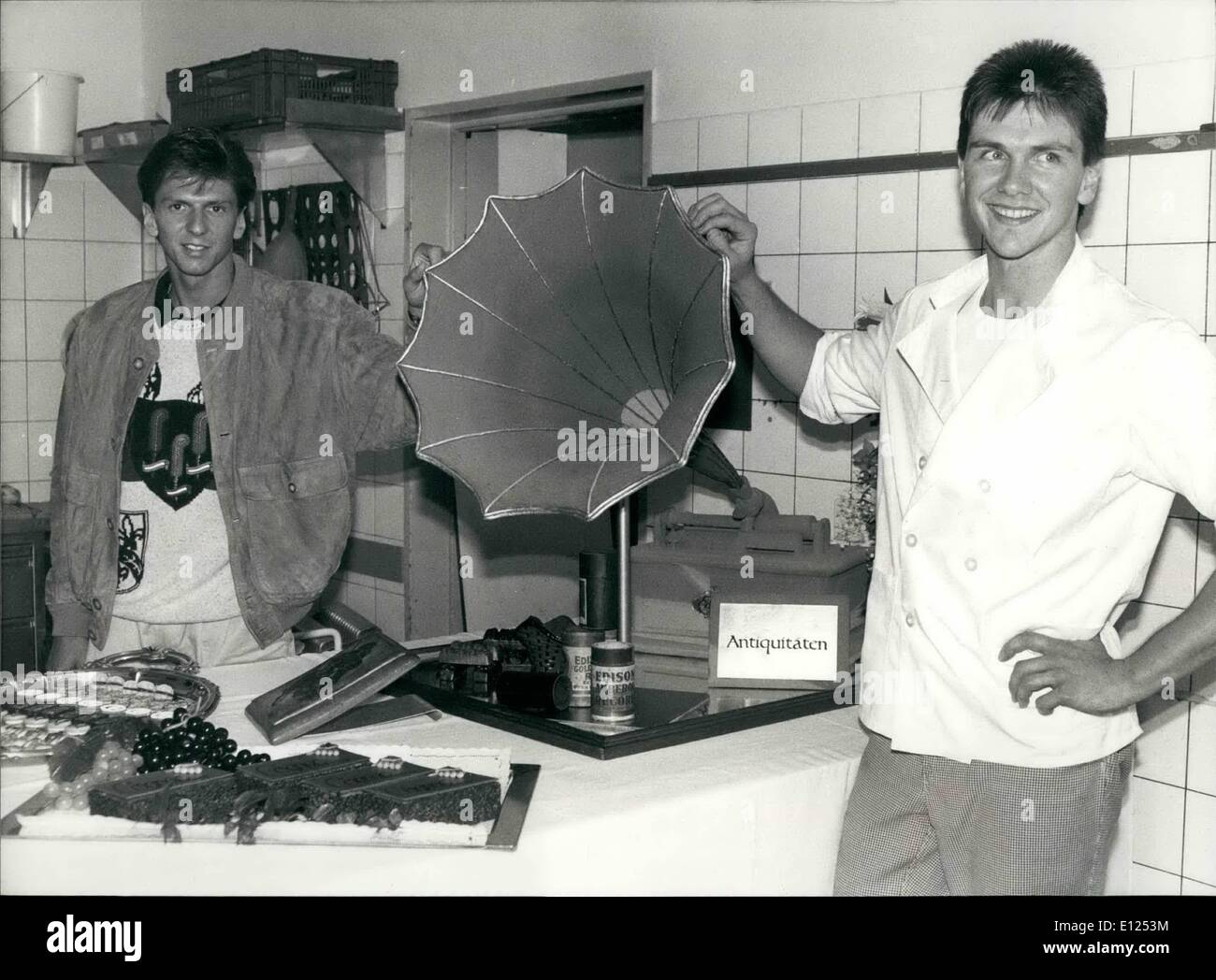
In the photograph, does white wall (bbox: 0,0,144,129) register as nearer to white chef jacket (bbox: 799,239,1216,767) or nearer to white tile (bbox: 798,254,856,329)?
white tile (bbox: 798,254,856,329)

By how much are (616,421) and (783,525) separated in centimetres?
39

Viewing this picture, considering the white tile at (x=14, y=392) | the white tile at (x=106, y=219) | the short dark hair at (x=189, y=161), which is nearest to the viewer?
the short dark hair at (x=189, y=161)

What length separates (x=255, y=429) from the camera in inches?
112

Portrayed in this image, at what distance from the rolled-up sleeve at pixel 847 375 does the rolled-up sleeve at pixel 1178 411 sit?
0.46 m

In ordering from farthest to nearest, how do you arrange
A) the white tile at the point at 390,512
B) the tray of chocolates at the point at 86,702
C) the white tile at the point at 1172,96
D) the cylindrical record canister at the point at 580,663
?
1. the white tile at the point at 390,512
2. the white tile at the point at 1172,96
3. the cylindrical record canister at the point at 580,663
4. the tray of chocolates at the point at 86,702

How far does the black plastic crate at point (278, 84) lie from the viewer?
427 centimetres

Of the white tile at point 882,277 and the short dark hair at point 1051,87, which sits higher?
the short dark hair at point 1051,87

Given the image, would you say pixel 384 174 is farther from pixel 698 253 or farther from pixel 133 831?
pixel 133 831

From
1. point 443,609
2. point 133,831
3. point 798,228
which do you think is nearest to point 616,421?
point 798,228

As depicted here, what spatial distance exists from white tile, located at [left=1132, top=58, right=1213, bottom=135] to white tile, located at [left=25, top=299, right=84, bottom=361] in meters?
3.93

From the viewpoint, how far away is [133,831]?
175 cm

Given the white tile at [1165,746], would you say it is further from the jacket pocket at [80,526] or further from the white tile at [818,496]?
the jacket pocket at [80,526]

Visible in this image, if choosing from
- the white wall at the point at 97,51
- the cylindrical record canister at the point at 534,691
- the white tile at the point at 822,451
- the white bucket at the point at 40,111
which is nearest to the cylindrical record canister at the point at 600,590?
the cylindrical record canister at the point at 534,691

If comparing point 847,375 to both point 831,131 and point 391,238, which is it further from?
point 391,238
